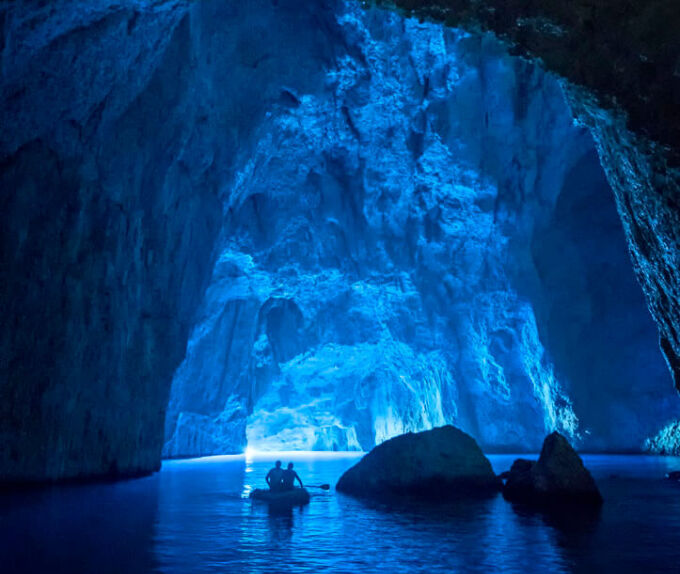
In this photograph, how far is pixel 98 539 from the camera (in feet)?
29.8

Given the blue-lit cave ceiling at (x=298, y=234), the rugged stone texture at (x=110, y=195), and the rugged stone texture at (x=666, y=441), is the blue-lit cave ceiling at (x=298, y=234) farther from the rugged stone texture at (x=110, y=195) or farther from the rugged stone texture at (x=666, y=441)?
the rugged stone texture at (x=666, y=441)

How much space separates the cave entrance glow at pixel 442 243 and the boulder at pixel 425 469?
18.2 metres

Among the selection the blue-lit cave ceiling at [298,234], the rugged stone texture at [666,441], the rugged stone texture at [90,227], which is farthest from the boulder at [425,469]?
the rugged stone texture at [666,441]

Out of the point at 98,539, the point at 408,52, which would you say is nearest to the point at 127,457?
the point at 98,539

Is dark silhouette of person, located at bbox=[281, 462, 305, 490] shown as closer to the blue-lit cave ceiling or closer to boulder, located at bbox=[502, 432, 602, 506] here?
boulder, located at bbox=[502, 432, 602, 506]

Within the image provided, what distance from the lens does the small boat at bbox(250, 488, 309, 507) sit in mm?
14141

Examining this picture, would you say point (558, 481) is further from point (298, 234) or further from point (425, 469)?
point (298, 234)

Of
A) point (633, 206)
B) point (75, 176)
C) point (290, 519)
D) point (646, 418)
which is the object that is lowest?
point (290, 519)

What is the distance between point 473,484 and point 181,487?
813 cm

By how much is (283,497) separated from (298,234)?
94.2ft

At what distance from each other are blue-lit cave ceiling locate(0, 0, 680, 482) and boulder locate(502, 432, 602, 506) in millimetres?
3789

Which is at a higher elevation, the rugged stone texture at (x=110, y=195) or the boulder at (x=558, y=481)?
the rugged stone texture at (x=110, y=195)

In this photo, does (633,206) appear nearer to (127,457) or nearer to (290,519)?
(290,519)

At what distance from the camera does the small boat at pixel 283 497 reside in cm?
1414
